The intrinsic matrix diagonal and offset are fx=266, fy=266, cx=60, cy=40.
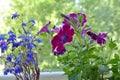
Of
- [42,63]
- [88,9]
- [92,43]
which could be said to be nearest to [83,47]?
[92,43]

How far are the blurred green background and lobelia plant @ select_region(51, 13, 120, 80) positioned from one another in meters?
0.88

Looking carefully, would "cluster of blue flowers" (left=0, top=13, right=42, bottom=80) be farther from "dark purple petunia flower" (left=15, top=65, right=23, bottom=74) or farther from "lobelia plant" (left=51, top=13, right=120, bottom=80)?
"lobelia plant" (left=51, top=13, right=120, bottom=80)

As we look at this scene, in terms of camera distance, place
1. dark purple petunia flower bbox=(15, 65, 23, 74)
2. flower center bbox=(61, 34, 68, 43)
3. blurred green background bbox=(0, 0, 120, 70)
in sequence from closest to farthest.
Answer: flower center bbox=(61, 34, 68, 43), dark purple petunia flower bbox=(15, 65, 23, 74), blurred green background bbox=(0, 0, 120, 70)

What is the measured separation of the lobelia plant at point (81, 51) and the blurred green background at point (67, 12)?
0.88 metres

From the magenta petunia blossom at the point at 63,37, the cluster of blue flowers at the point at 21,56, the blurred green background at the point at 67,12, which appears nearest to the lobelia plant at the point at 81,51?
the magenta petunia blossom at the point at 63,37

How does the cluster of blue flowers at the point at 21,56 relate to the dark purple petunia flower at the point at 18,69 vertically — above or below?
above

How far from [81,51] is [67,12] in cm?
103

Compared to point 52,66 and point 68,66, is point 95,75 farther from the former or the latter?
point 52,66

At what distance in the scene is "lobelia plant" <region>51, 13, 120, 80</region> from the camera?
0.76 meters

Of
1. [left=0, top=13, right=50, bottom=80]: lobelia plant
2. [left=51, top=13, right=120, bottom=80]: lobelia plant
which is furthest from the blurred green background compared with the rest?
[left=51, top=13, right=120, bottom=80]: lobelia plant

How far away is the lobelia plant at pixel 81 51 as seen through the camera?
2.48ft

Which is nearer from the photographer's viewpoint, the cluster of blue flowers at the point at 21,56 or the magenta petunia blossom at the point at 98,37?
the magenta petunia blossom at the point at 98,37

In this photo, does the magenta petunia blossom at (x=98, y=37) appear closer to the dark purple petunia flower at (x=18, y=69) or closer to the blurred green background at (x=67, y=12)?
the dark purple petunia flower at (x=18, y=69)

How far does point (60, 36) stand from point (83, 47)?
3.7 inches
